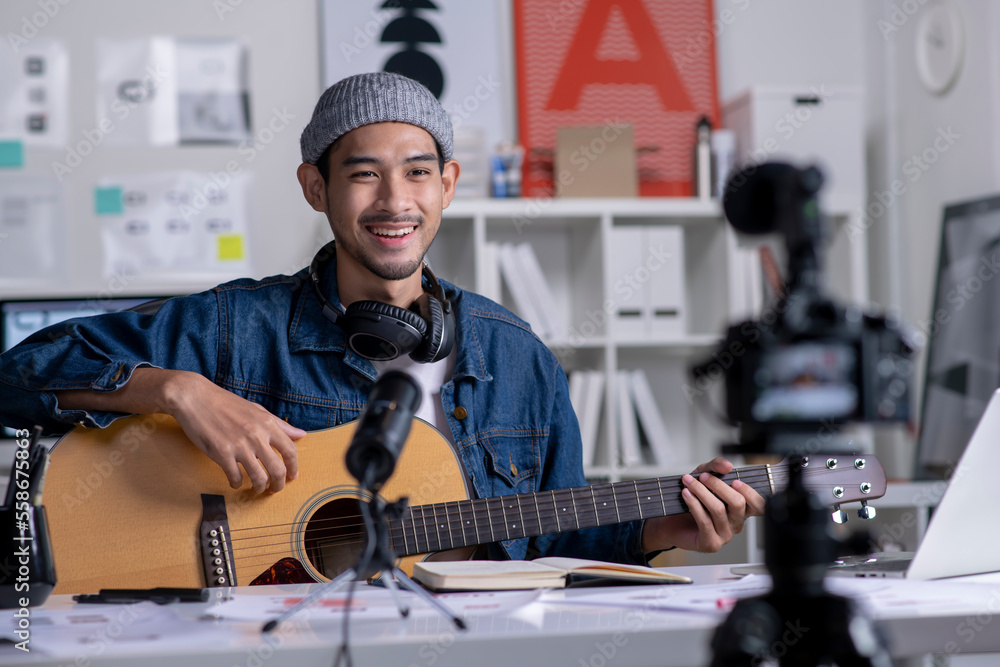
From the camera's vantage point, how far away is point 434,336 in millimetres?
1560

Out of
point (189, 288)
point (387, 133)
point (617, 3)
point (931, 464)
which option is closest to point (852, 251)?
point (931, 464)

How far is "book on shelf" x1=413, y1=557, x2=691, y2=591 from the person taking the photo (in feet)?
3.21

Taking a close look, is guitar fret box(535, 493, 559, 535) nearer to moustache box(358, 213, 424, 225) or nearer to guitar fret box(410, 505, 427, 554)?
guitar fret box(410, 505, 427, 554)

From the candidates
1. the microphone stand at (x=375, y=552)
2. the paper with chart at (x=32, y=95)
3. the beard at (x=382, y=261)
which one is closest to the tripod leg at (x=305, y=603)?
the microphone stand at (x=375, y=552)

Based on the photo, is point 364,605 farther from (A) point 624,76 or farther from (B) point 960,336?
(A) point 624,76

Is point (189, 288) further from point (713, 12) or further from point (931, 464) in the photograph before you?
point (931, 464)

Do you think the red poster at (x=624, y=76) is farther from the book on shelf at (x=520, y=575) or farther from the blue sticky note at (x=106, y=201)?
the book on shelf at (x=520, y=575)

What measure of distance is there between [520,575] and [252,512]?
1.74ft

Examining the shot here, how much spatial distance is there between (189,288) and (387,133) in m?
1.38

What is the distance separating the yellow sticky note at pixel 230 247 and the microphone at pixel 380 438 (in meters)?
2.11

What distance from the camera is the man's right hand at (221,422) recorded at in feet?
4.35

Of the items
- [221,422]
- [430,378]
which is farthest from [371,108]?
[221,422]

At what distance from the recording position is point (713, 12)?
9.97ft

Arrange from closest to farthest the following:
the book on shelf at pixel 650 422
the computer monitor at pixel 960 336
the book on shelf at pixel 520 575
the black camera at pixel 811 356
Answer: the black camera at pixel 811 356, the book on shelf at pixel 520 575, the computer monitor at pixel 960 336, the book on shelf at pixel 650 422
